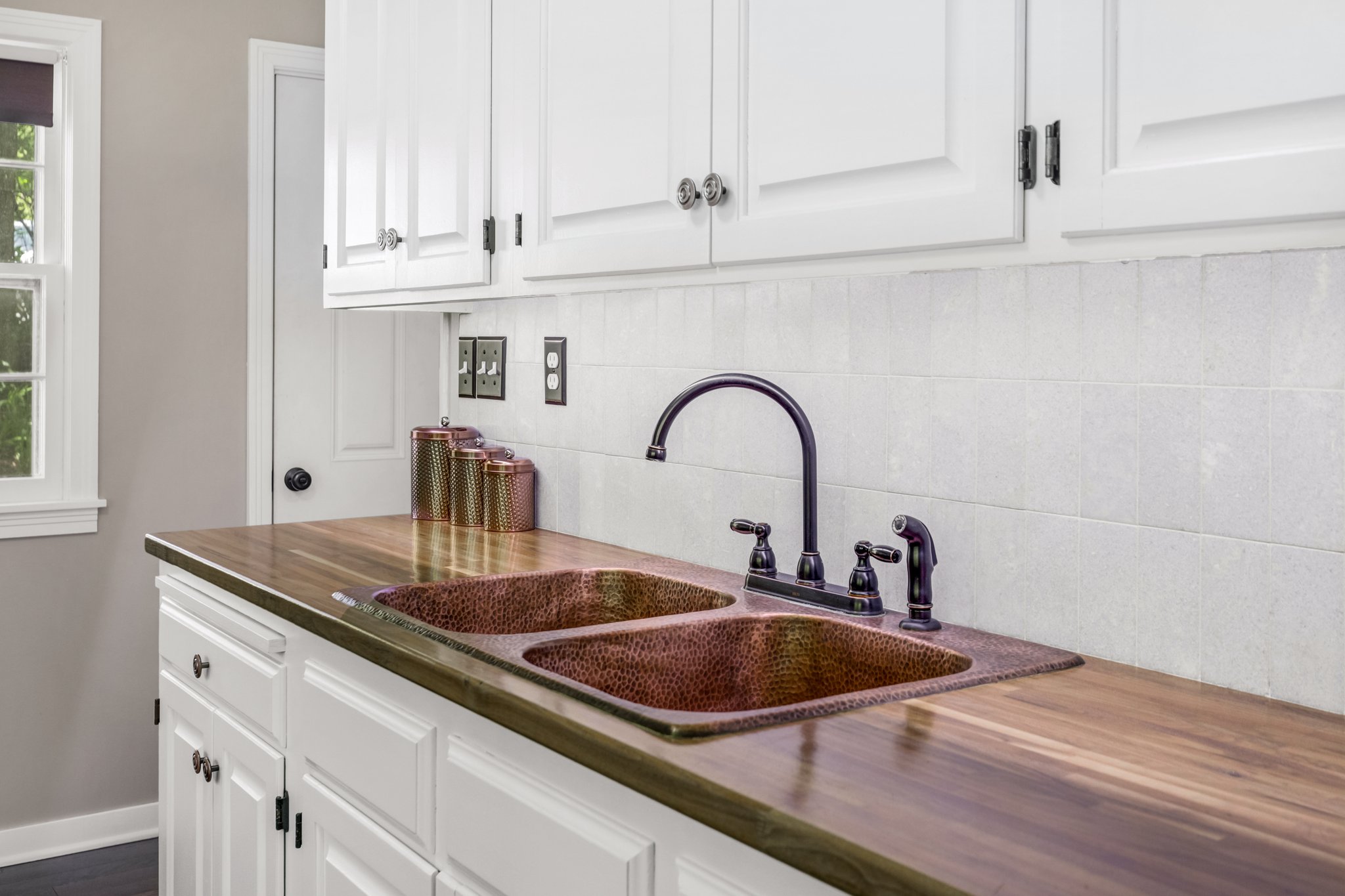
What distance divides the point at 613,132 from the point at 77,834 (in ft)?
8.20

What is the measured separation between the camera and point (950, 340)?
156 cm

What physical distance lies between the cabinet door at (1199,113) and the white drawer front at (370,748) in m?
0.97

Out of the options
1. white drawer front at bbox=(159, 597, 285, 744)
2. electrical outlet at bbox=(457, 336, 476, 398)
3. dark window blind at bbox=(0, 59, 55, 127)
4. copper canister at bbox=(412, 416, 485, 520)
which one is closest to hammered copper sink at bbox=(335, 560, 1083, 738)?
white drawer front at bbox=(159, 597, 285, 744)

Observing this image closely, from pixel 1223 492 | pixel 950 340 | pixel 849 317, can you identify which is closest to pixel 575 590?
pixel 849 317

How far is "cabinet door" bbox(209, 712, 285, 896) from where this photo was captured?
6.04 feet

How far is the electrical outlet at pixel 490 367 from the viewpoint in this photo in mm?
2637

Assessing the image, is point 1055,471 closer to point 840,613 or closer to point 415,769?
point 840,613

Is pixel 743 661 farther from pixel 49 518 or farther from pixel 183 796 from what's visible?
pixel 49 518

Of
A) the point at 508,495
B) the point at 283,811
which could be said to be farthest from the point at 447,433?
the point at 283,811

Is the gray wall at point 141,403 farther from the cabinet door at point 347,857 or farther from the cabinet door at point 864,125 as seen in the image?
the cabinet door at point 864,125

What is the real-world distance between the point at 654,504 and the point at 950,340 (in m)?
0.76

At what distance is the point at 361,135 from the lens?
2.45 metres

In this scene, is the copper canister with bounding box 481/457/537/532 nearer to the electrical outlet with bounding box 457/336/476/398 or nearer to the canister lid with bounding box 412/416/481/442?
the canister lid with bounding box 412/416/481/442

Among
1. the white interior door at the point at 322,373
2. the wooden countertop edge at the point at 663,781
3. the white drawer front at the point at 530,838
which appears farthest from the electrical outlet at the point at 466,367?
the white drawer front at the point at 530,838
